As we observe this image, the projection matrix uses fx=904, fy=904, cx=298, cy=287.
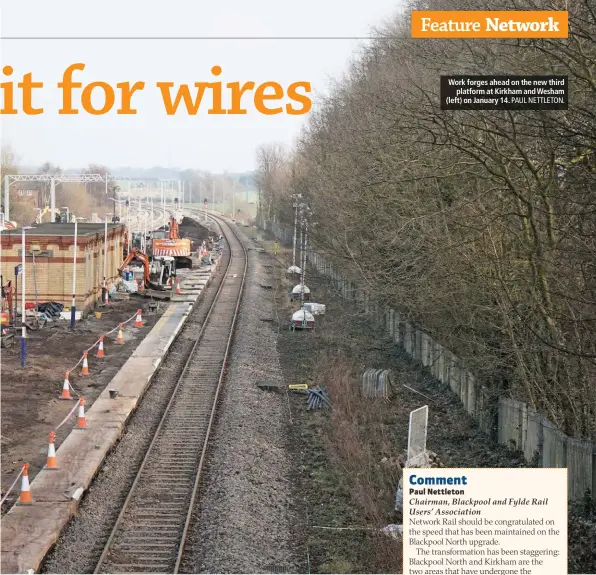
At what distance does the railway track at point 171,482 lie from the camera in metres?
12.3

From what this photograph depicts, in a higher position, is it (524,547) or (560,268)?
(560,268)

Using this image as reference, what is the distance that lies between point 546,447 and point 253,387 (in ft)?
31.1

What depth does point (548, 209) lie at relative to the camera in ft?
43.3

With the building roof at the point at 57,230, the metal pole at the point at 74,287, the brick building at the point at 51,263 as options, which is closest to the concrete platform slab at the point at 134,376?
the metal pole at the point at 74,287

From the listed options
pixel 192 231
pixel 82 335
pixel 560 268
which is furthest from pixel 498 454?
pixel 192 231

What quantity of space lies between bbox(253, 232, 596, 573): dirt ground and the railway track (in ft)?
6.09

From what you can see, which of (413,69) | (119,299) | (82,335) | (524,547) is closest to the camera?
(524,547)

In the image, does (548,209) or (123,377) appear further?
(123,377)

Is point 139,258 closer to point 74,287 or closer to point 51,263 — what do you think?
point 51,263

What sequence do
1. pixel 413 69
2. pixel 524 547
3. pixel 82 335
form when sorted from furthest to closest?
pixel 82 335 < pixel 413 69 < pixel 524 547

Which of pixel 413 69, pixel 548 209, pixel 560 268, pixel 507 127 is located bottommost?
pixel 560 268

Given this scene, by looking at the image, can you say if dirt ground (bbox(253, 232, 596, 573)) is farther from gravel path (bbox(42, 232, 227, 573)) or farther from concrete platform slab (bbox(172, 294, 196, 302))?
concrete platform slab (bbox(172, 294, 196, 302))

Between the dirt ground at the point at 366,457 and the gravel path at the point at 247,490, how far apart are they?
1.13ft

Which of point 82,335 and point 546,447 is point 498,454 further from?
point 82,335
